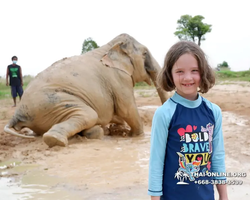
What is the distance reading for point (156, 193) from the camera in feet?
6.14

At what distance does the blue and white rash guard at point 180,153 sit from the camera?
6.19 feet

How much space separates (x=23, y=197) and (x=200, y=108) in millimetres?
1980

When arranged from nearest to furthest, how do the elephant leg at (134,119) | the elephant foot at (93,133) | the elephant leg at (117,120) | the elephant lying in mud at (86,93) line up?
the elephant lying in mud at (86,93) → the elephant foot at (93,133) → the elephant leg at (134,119) → the elephant leg at (117,120)

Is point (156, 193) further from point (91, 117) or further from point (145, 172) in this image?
point (91, 117)

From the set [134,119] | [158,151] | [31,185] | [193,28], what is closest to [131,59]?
[134,119]

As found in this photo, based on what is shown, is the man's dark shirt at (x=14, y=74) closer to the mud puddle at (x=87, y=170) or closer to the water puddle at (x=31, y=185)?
the mud puddle at (x=87, y=170)

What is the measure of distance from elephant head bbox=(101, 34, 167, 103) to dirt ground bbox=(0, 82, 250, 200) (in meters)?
1.42

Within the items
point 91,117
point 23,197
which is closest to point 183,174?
point 23,197

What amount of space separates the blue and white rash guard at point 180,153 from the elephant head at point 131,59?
4743 mm

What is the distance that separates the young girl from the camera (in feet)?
6.20

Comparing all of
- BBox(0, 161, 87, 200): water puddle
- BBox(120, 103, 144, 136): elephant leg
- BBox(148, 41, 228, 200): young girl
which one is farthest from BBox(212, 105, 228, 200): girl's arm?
BBox(120, 103, 144, 136): elephant leg

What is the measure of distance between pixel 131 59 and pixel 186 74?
199 inches

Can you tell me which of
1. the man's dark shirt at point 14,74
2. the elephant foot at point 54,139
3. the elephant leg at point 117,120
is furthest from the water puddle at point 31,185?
the man's dark shirt at point 14,74

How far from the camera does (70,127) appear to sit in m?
5.31
